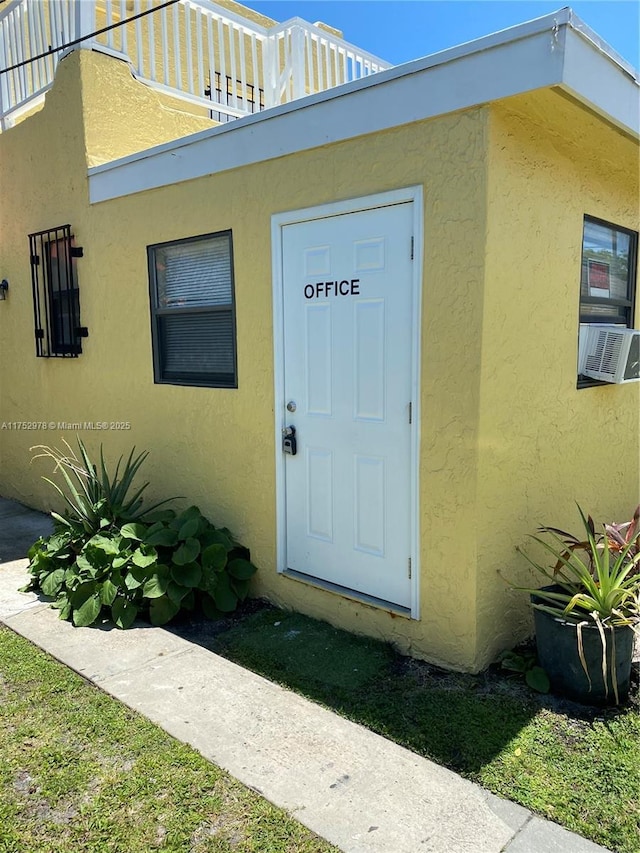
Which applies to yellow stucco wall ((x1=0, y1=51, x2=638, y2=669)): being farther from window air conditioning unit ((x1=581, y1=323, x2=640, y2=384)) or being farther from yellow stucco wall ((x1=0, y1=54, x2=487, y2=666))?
window air conditioning unit ((x1=581, y1=323, x2=640, y2=384))

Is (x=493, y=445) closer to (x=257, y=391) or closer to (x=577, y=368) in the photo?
(x=577, y=368)

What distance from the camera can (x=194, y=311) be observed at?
187 inches

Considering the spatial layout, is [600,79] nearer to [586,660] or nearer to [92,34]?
[586,660]

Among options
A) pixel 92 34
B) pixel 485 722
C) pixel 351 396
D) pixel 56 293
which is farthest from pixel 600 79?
pixel 56 293

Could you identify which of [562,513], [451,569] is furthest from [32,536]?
[562,513]

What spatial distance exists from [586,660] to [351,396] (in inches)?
71.1

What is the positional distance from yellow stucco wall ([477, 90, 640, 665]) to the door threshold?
48cm

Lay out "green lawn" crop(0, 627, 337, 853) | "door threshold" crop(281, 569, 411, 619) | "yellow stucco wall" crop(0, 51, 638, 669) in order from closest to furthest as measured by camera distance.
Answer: "green lawn" crop(0, 627, 337, 853), "yellow stucco wall" crop(0, 51, 638, 669), "door threshold" crop(281, 569, 411, 619)

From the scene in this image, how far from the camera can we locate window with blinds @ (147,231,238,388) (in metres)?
4.54

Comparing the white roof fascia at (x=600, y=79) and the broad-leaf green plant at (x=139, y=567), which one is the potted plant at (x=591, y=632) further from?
the white roof fascia at (x=600, y=79)

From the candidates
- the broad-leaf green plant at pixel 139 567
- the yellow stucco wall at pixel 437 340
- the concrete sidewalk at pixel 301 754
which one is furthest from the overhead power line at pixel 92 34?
the concrete sidewalk at pixel 301 754

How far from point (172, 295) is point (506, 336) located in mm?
2629

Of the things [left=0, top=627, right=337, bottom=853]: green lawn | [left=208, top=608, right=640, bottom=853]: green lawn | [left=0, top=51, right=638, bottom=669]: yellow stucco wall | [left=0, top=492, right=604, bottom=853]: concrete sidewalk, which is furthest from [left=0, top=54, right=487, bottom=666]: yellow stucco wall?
[left=0, top=627, right=337, bottom=853]: green lawn

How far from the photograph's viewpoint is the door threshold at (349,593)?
12.1 ft
